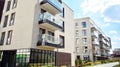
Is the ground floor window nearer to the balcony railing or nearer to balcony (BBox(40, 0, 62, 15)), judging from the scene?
the balcony railing

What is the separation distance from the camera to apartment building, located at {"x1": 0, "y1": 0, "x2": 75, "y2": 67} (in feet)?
67.6

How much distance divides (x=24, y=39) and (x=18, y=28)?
255 centimetres

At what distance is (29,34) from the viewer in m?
20.8

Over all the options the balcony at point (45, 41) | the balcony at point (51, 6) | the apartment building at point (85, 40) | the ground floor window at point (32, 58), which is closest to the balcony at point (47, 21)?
the balcony at point (51, 6)

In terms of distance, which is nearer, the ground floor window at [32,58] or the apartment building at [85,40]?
the ground floor window at [32,58]

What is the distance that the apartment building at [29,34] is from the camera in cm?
2059

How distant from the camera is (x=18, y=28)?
22641 mm

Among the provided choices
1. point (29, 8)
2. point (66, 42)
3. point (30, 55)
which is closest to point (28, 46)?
point (30, 55)

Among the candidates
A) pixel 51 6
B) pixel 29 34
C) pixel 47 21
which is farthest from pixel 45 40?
pixel 51 6

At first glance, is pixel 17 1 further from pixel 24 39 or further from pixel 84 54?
pixel 84 54

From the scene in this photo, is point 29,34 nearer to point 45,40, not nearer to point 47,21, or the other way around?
point 45,40

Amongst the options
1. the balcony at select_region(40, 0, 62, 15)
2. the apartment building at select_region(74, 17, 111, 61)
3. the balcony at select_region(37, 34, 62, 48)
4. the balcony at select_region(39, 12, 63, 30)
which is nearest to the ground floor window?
the balcony at select_region(37, 34, 62, 48)

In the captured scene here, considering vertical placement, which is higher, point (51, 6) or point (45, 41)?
point (51, 6)

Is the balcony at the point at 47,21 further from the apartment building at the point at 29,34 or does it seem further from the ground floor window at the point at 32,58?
the ground floor window at the point at 32,58
